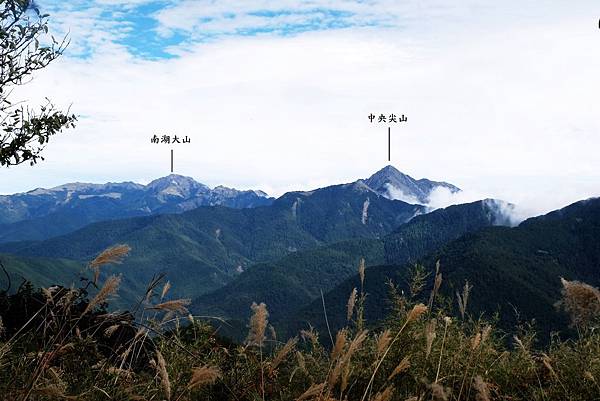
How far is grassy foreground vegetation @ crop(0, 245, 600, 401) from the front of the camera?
4.12m

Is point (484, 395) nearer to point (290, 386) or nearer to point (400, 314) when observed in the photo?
point (290, 386)

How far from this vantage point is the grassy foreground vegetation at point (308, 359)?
4117 mm

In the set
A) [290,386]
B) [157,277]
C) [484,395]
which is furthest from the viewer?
[290,386]

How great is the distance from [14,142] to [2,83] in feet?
6.07

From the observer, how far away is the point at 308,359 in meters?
6.33

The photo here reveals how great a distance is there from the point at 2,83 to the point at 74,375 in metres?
14.1

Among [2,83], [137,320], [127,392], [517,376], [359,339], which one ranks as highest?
[2,83]

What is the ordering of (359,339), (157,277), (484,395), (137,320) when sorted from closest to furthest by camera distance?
(484,395), (359,339), (157,277), (137,320)

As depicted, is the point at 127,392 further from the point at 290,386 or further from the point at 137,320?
the point at 290,386

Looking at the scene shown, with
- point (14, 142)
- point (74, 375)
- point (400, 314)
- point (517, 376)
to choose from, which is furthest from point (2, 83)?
point (517, 376)

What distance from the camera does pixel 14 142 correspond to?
54.8ft

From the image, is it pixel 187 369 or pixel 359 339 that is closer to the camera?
pixel 359 339

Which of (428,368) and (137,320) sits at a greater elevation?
(137,320)

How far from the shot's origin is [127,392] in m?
4.50
